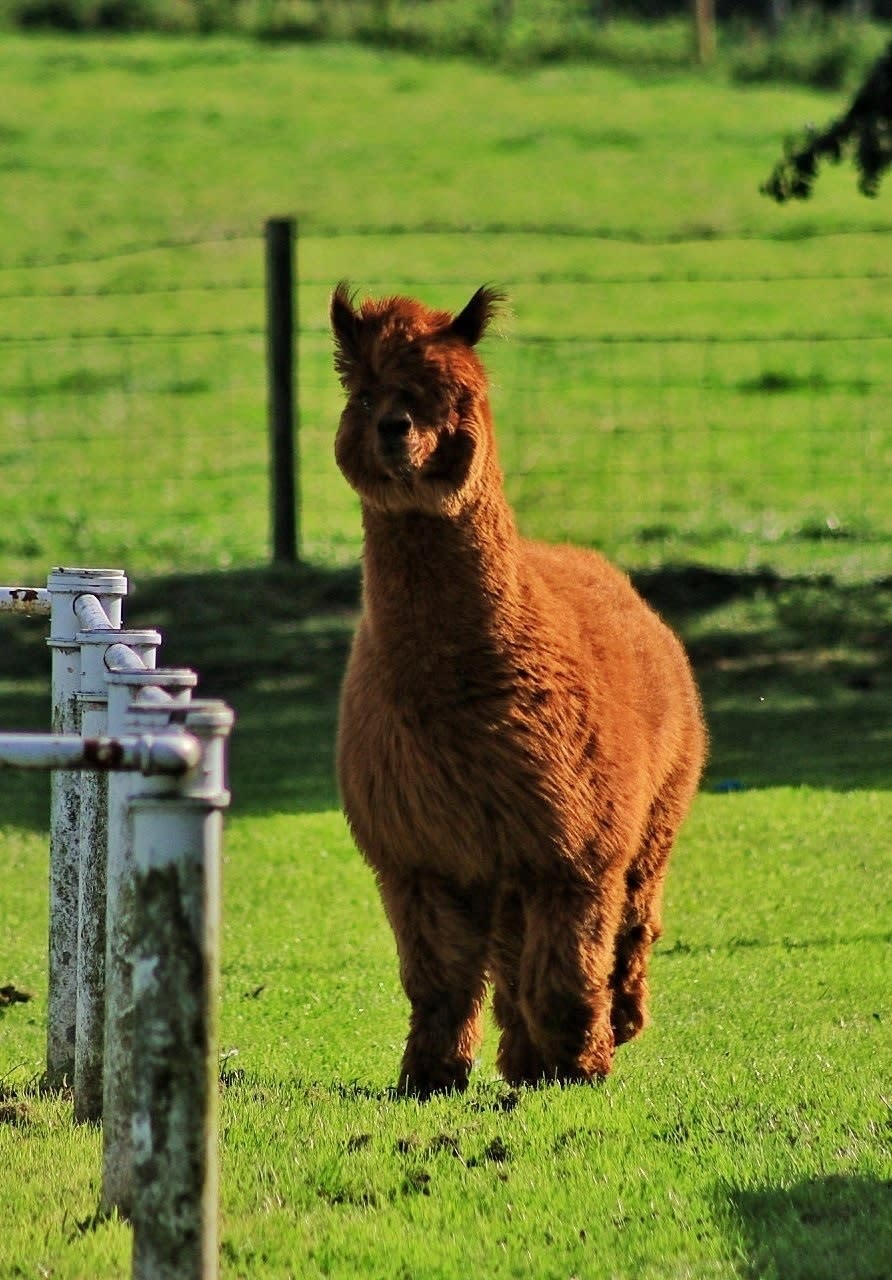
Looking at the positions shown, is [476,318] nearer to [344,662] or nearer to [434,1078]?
[434,1078]

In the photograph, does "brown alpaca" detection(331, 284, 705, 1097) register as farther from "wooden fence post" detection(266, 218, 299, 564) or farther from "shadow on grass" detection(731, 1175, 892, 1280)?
"wooden fence post" detection(266, 218, 299, 564)

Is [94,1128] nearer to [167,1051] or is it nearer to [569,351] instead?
[167,1051]

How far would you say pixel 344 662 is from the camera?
12414 mm

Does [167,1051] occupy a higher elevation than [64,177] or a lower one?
lower

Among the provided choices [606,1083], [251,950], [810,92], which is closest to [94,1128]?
[606,1083]

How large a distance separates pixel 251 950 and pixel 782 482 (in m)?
13.3

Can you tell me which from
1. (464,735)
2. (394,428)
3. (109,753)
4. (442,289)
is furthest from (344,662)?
(442,289)

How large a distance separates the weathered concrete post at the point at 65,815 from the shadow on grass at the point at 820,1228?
5.84ft

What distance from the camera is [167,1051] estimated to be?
3.06 meters

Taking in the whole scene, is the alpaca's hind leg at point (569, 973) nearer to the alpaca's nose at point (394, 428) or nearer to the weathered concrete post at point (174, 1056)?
the alpaca's nose at point (394, 428)

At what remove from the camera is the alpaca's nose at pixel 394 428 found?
16.6 ft

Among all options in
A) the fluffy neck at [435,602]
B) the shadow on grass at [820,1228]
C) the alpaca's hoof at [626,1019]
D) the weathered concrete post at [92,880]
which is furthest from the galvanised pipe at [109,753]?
the alpaca's hoof at [626,1019]

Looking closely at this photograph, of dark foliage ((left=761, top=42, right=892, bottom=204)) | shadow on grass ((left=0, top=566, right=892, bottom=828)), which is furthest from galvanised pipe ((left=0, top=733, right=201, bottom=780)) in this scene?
dark foliage ((left=761, top=42, right=892, bottom=204))

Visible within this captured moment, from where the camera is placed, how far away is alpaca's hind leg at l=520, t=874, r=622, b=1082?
5359 millimetres
